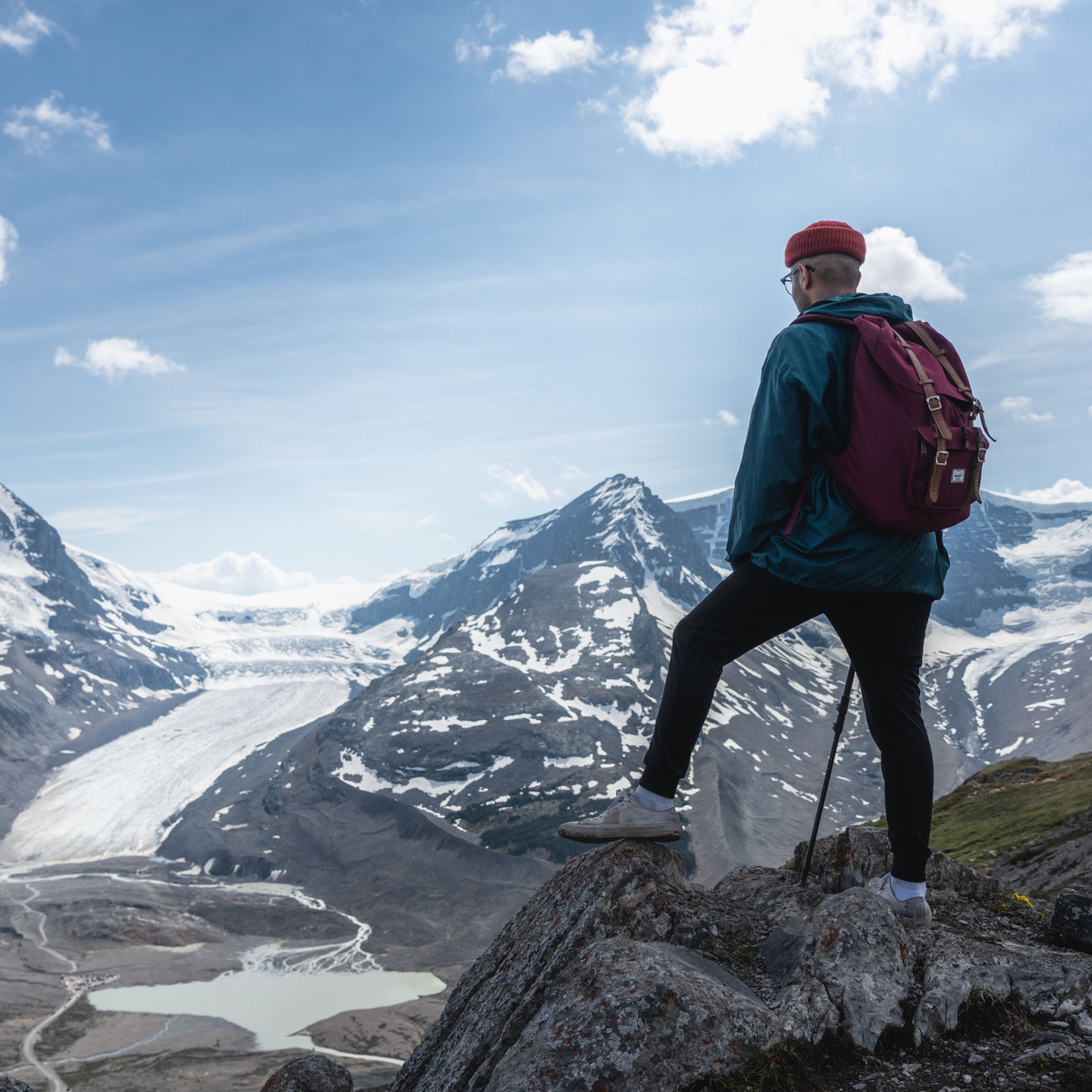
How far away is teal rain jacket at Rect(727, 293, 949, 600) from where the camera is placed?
17.2 ft

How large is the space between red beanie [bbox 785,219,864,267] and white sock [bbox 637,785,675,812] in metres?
4.48

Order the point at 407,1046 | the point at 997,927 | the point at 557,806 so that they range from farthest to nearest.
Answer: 1. the point at 557,806
2. the point at 407,1046
3. the point at 997,927

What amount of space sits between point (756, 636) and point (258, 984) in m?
161

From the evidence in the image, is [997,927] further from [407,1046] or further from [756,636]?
[407,1046]

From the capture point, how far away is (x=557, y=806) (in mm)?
189500

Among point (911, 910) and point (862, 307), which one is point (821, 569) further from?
point (911, 910)

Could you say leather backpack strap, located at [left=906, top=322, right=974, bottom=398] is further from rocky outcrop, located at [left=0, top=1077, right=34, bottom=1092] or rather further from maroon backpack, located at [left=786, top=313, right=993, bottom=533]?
rocky outcrop, located at [left=0, top=1077, right=34, bottom=1092]

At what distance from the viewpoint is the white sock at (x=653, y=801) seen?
21.7 feet

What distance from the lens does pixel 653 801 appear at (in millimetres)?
6645

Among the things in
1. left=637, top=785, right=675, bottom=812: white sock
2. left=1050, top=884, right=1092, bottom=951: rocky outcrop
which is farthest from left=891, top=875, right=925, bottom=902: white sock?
left=637, top=785, right=675, bottom=812: white sock

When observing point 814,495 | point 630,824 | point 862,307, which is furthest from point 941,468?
point 630,824

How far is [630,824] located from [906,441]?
12.8ft

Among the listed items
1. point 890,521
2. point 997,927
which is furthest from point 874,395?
point 997,927

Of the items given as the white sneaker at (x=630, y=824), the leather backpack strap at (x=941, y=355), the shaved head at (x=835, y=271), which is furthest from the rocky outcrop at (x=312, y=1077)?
the leather backpack strap at (x=941, y=355)
